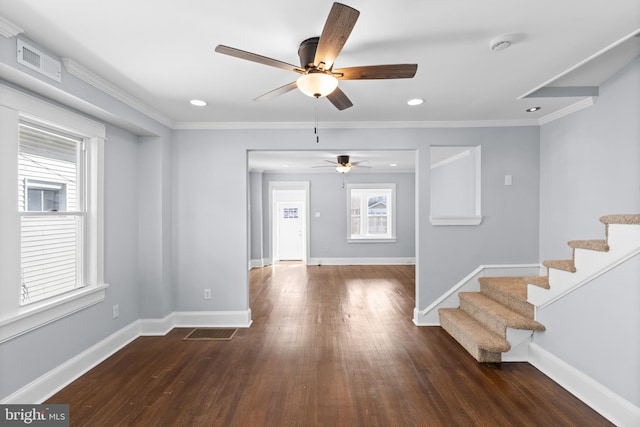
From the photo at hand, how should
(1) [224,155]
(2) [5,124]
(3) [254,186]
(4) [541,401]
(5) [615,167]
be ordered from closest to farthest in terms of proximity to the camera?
(2) [5,124] → (4) [541,401] → (5) [615,167] → (1) [224,155] → (3) [254,186]

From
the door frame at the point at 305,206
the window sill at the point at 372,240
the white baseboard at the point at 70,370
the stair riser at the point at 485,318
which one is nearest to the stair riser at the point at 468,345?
the stair riser at the point at 485,318

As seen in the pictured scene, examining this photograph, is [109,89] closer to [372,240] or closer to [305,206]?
[305,206]

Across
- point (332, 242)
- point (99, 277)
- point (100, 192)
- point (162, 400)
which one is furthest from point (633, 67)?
point (332, 242)

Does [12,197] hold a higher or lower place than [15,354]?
higher

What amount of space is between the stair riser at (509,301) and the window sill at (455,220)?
0.77 m

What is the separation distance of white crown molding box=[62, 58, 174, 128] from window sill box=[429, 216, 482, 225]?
336 cm

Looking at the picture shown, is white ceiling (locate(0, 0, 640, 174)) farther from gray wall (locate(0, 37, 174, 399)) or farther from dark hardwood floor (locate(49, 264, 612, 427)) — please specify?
dark hardwood floor (locate(49, 264, 612, 427))

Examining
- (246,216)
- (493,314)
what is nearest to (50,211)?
(246,216)

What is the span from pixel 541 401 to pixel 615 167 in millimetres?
2109

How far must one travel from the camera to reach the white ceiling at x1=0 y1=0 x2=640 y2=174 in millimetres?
1567

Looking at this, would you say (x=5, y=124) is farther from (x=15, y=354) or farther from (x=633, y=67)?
(x=633, y=67)

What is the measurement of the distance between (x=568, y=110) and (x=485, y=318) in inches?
92.3

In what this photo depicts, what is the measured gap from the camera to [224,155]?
3.53 meters

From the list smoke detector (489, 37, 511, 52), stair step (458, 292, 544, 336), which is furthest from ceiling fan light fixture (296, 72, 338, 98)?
stair step (458, 292, 544, 336)
